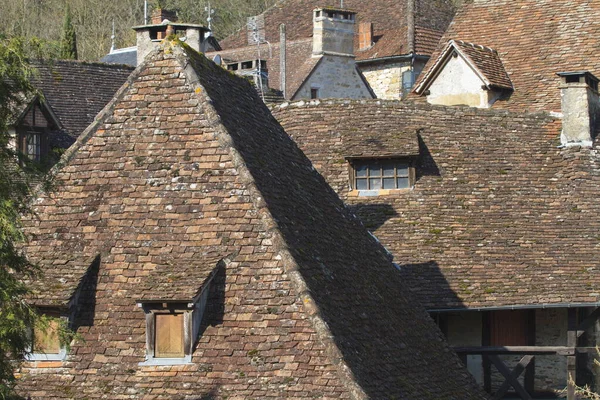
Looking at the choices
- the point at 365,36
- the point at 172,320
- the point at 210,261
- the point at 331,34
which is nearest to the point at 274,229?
the point at 210,261

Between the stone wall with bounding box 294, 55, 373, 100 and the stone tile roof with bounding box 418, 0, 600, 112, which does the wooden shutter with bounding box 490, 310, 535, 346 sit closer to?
the stone tile roof with bounding box 418, 0, 600, 112

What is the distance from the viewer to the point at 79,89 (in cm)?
3700

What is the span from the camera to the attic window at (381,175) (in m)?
25.6

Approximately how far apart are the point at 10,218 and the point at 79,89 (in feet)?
81.1

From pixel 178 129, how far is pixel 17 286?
306 centimetres

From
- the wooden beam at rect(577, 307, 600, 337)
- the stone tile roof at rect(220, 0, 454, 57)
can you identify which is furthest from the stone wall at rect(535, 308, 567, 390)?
the stone tile roof at rect(220, 0, 454, 57)

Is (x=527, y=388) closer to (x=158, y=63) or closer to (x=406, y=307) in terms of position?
(x=406, y=307)

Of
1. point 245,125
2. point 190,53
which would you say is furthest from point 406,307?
point 190,53

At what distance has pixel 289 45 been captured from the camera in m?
48.0

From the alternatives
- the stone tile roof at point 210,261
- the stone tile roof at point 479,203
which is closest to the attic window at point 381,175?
the stone tile roof at point 479,203

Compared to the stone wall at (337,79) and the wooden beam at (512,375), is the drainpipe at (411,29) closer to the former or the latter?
the stone wall at (337,79)

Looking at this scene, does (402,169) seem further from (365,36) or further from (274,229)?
(365,36)

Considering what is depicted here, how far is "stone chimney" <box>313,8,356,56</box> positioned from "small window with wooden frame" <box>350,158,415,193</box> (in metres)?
20.5

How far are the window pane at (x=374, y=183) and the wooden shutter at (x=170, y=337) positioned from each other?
1171cm
